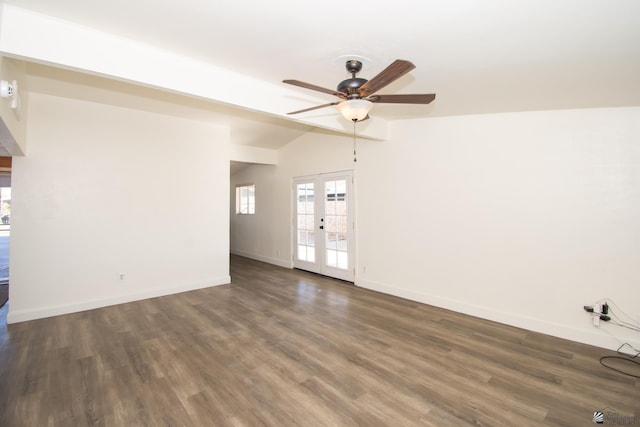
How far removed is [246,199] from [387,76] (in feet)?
21.6

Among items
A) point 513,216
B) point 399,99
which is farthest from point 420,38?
point 513,216

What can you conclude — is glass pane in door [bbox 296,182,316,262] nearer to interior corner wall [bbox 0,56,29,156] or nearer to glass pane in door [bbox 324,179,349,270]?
glass pane in door [bbox 324,179,349,270]

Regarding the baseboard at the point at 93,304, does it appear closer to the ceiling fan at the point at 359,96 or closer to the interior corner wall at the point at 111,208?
the interior corner wall at the point at 111,208

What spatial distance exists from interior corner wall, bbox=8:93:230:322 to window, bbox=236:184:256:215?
97.2 inches

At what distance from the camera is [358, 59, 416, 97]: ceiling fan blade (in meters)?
1.73

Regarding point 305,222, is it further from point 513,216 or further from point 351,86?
point 351,86

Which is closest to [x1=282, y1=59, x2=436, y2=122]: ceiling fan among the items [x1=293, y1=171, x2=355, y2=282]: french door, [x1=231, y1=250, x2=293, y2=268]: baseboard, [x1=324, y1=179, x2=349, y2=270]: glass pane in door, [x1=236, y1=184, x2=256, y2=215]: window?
[x1=293, y1=171, x2=355, y2=282]: french door

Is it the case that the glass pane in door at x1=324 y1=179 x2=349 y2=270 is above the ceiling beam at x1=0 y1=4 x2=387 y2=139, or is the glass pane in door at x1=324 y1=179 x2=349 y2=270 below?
below

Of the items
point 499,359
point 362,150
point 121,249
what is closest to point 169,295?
point 121,249

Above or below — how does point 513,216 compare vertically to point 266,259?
above

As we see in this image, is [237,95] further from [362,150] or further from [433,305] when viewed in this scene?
[433,305]

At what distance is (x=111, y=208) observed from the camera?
4.05 metres

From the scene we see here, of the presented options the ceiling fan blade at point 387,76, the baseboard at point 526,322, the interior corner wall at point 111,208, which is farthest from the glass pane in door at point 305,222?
the ceiling fan blade at point 387,76

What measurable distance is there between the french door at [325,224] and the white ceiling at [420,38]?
2721 mm
